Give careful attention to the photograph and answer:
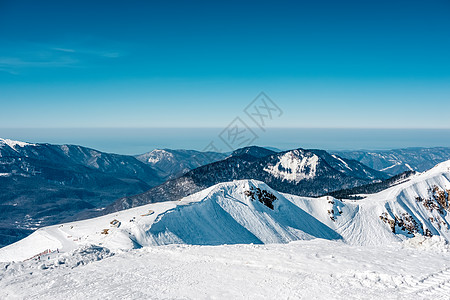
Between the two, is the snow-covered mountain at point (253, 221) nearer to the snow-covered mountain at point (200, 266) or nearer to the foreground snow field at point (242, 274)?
the snow-covered mountain at point (200, 266)

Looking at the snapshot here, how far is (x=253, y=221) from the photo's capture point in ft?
268

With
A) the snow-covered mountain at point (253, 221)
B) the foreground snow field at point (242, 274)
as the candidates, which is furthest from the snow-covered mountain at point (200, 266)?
the snow-covered mountain at point (253, 221)

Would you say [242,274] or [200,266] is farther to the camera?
[200,266]

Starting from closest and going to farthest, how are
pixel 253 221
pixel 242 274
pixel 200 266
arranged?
pixel 242 274 → pixel 200 266 → pixel 253 221

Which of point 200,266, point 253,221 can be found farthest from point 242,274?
point 253,221

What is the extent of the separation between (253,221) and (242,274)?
55566 mm

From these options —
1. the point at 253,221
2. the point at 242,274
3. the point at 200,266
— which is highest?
the point at 242,274

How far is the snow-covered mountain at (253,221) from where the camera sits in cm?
5906

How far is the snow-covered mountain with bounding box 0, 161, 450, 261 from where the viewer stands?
59.1m

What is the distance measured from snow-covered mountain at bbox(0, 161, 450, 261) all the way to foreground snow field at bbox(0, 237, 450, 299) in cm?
1837

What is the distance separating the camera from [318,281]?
24.5m

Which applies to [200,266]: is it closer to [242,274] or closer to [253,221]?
[242,274]

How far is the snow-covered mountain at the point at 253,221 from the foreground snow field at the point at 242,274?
60.3 ft

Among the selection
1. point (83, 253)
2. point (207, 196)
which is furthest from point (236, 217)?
point (83, 253)
